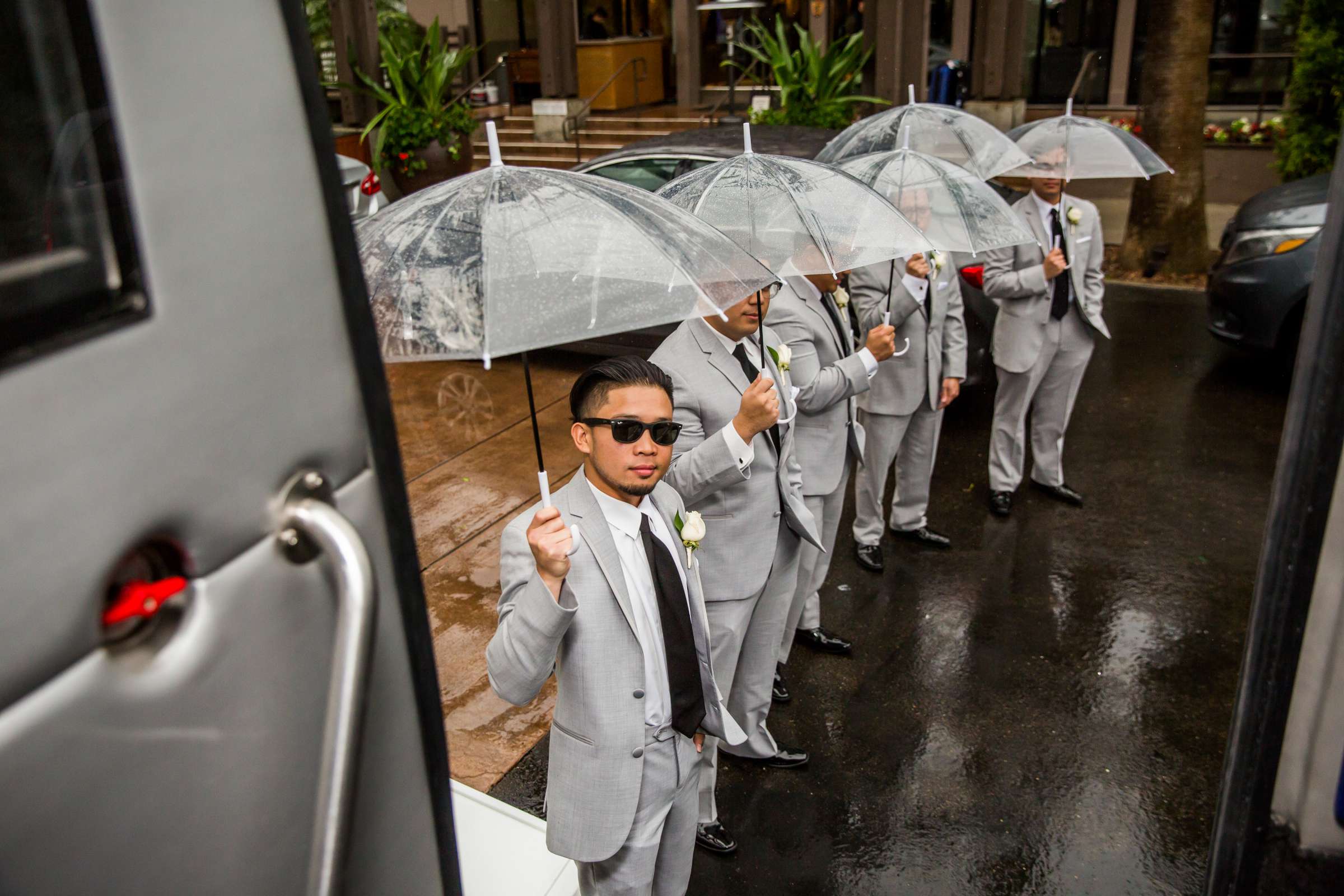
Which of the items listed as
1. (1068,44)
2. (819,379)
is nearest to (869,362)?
(819,379)

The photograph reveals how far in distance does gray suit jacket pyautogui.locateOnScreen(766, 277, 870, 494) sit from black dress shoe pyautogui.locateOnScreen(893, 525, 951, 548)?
1.67 meters

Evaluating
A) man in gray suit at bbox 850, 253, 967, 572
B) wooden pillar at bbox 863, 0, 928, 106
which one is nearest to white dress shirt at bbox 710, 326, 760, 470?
man in gray suit at bbox 850, 253, 967, 572

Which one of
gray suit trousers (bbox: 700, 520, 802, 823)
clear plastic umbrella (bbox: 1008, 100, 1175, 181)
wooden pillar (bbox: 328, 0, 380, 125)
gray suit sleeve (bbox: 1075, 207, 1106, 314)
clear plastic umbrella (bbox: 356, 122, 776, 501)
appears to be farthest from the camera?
wooden pillar (bbox: 328, 0, 380, 125)

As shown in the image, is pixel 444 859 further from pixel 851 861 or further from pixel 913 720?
pixel 913 720

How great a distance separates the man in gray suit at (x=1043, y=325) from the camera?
621 cm

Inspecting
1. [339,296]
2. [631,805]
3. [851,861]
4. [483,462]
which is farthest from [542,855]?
[483,462]

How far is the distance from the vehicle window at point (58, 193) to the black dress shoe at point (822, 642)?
15.3 ft

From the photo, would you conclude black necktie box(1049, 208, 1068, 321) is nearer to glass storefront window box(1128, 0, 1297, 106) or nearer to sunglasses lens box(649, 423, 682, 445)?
sunglasses lens box(649, 423, 682, 445)

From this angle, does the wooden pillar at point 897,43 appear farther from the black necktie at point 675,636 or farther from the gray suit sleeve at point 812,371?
the black necktie at point 675,636

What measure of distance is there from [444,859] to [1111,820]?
3652 mm

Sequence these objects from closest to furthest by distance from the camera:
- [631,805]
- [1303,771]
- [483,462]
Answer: [1303,771] < [631,805] < [483,462]

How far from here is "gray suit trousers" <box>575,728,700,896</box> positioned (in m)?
2.95

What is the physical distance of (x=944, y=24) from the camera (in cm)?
2038

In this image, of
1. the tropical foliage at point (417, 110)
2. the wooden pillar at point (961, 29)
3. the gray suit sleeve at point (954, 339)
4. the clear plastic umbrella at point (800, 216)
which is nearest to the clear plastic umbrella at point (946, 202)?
the clear plastic umbrella at point (800, 216)
